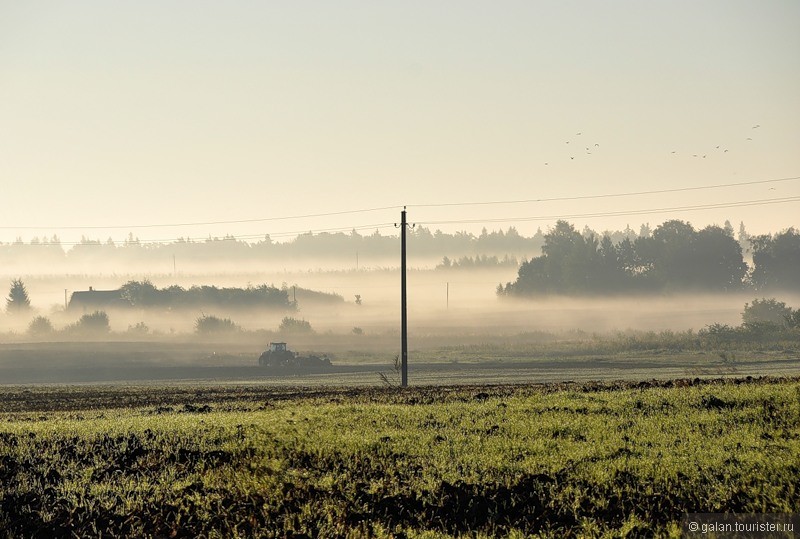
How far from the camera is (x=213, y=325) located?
158000mm

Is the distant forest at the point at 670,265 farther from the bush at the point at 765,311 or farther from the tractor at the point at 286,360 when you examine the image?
the tractor at the point at 286,360

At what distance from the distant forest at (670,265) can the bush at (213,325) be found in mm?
63559

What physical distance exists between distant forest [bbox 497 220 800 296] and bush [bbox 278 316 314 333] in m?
54.0

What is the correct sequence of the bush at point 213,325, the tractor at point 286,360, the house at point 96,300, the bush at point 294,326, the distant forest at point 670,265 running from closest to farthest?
the tractor at point 286,360
the bush at point 213,325
the bush at point 294,326
the house at point 96,300
the distant forest at point 670,265

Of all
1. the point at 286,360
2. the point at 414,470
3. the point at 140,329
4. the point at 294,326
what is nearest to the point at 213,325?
the point at 140,329

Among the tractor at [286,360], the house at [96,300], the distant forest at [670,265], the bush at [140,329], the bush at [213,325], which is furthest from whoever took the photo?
the distant forest at [670,265]

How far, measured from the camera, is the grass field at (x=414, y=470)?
52.4ft

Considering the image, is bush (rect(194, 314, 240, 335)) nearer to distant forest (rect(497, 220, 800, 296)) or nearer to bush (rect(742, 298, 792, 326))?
distant forest (rect(497, 220, 800, 296))

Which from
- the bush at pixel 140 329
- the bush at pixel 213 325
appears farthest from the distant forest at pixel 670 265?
the bush at pixel 140 329

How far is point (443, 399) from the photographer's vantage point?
32469 mm

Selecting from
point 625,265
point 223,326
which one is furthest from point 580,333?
point 223,326

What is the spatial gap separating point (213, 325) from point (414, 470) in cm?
14243

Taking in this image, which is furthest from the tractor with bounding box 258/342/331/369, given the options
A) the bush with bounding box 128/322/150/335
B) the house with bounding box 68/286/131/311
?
the house with bounding box 68/286/131/311

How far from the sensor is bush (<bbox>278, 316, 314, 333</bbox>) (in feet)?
520
